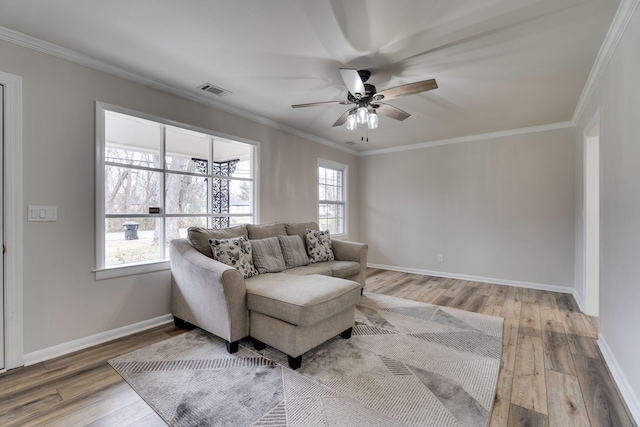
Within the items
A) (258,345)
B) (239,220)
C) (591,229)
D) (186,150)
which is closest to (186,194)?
(186,150)

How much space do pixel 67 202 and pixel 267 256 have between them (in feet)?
5.89

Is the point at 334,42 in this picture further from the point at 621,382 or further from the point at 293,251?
the point at 621,382

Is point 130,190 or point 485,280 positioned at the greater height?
point 130,190

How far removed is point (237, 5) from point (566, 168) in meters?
4.66

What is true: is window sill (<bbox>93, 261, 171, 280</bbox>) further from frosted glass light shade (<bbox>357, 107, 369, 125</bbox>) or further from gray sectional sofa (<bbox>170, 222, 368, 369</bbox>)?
frosted glass light shade (<bbox>357, 107, 369, 125</bbox>)

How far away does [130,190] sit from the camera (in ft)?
9.44

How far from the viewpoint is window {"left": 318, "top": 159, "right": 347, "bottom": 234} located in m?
5.33

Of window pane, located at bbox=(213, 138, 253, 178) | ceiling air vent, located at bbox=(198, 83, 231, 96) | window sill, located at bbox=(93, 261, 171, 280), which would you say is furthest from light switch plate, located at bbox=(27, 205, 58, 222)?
ceiling air vent, located at bbox=(198, 83, 231, 96)

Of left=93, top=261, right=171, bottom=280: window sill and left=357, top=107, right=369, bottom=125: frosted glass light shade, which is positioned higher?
left=357, top=107, right=369, bottom=125: frosted glass light shade

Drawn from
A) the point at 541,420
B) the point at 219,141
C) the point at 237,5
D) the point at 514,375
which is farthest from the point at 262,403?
the point at 219,141

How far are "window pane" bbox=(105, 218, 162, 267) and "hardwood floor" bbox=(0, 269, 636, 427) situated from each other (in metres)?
0.74

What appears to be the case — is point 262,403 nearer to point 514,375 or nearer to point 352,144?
point 514,375

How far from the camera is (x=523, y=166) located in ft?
14.4

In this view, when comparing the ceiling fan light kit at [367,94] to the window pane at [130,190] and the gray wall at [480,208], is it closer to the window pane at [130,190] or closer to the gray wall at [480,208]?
the window pane at [130,190]
